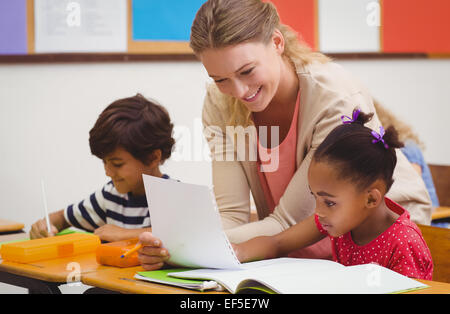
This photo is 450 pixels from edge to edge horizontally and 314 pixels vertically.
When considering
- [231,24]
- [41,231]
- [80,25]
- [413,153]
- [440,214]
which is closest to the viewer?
[231,24]

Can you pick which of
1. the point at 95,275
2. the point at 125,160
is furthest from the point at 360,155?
the point at 125,160

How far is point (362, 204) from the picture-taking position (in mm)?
1226

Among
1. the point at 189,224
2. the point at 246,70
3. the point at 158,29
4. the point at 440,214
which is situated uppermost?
the point at 158,29

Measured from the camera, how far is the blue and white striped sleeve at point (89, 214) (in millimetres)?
1944

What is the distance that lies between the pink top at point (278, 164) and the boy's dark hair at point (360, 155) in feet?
0.81

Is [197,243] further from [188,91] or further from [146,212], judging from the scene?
[188,91]

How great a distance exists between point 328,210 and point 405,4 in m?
2.43

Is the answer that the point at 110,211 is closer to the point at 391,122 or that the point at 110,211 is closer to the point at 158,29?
the point at 158,29

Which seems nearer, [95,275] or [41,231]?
[95,275]

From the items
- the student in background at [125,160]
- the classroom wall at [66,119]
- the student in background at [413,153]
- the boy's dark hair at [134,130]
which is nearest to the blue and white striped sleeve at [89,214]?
the student in background at [125,160]

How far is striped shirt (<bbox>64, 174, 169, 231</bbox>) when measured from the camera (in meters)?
1.87

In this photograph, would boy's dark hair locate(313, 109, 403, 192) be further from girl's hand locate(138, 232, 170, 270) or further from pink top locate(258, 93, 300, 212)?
girl's hand locate(138, 232, 170, 270)

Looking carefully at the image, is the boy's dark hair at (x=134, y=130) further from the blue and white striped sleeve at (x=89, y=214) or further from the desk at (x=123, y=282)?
the desk at (x=123, y=282)

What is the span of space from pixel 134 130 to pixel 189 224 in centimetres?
82
